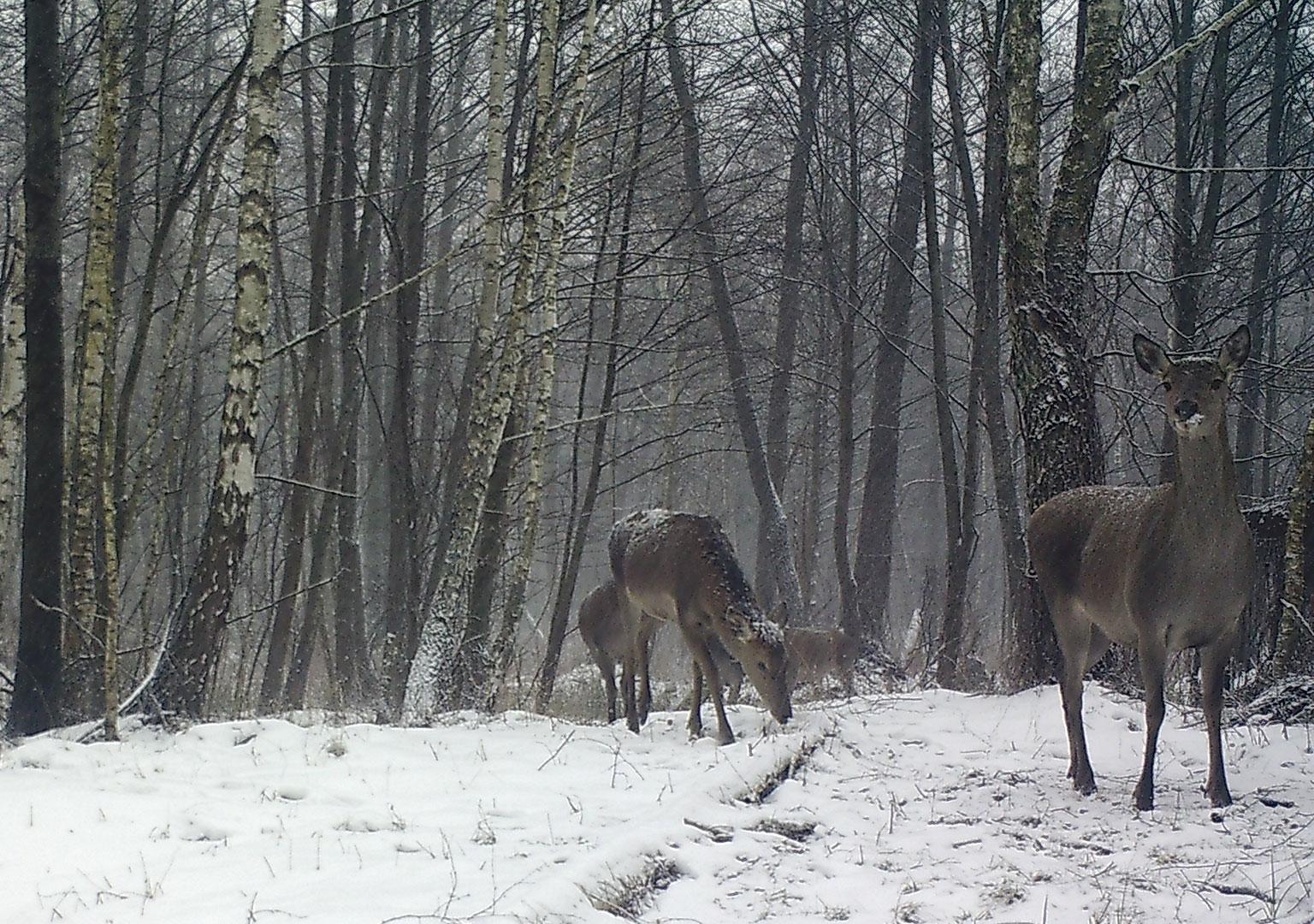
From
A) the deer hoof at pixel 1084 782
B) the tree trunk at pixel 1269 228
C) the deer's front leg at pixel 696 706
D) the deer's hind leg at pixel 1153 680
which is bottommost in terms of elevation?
the deer hoof at pixel 1084 782

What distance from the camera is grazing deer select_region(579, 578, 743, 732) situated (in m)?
11.2

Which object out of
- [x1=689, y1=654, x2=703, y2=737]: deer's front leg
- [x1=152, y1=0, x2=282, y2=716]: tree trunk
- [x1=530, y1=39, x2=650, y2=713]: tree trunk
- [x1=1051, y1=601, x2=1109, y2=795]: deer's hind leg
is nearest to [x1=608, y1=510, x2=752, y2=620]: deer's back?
[x1=689, y1=654, x2=703, y2=737]: deer's front leg

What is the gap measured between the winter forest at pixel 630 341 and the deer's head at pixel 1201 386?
23mm

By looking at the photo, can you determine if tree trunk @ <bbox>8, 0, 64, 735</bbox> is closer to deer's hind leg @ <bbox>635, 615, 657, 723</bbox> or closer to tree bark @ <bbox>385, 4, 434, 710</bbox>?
tree bark @ <bbox>385, 4, 434, 710</bbox>

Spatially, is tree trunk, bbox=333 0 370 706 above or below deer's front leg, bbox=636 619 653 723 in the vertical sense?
above

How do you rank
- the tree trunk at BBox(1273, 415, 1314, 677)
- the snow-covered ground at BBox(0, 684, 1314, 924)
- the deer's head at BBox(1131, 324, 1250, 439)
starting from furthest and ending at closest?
the tree trunk at BBox(1273, 415, 1314, 677) → the deer's head at BBox(1131, 324, 1250, 439) → the snow-covered ground at BBox(0, 684, 1314, 924)

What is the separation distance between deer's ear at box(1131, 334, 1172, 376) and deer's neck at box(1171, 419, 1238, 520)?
461 millimetres

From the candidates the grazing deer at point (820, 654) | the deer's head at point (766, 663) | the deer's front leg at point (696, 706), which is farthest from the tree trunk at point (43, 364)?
the grazing deer at point (820, 654)

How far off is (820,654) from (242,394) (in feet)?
30.6

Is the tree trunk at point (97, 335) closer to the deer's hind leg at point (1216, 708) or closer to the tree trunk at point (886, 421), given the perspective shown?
the deer's hind leg at point (1216, 708)

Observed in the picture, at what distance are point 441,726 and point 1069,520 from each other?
469cm

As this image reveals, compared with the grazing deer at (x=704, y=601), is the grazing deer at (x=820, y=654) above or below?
below

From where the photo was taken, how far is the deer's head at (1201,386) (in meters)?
6.96

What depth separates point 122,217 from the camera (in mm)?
14266
